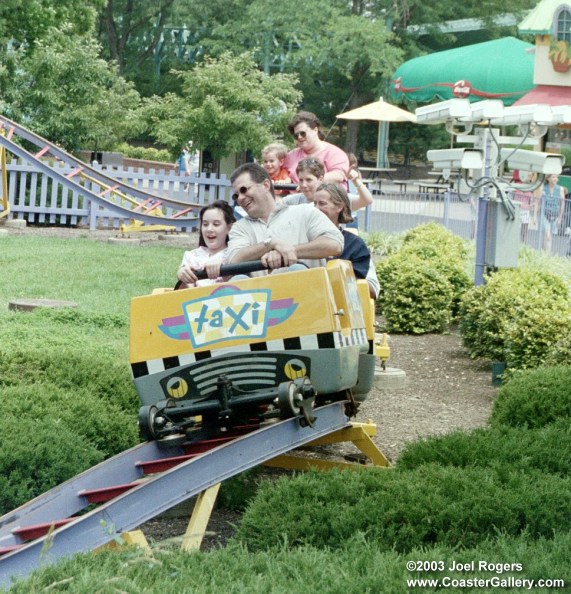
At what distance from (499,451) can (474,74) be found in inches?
1173

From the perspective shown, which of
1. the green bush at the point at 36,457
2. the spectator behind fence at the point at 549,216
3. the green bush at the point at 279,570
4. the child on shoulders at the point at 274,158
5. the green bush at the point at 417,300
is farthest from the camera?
the spectator behind fence at the point at 549,216

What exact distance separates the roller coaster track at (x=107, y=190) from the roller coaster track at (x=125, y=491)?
1406cm

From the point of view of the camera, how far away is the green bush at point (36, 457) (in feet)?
16.1

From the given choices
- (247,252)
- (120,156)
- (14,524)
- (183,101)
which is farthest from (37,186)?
(14,524)

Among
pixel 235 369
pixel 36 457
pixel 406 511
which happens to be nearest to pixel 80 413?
pixel 36 457

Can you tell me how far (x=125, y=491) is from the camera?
468cm

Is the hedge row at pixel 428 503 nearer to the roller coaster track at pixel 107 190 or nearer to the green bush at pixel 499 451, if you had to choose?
the green bush at pixel 499 451

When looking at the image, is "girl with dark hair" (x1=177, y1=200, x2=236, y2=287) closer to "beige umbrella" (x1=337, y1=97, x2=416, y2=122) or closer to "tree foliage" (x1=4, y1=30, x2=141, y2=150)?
"tree foliage" (x1=4, y1=30, x2=141, y2=150)

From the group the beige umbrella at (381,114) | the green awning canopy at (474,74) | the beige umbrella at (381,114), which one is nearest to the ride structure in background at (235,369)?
the beige umbrella at (381,114)

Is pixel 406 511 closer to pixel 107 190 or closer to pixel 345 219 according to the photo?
pixel 345 219

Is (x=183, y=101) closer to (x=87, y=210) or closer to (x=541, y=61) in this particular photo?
(x=87, y=210)

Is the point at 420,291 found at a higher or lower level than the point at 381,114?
lower

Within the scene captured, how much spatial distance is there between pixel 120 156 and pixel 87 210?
5.78 metres

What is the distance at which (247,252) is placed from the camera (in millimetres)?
5742
